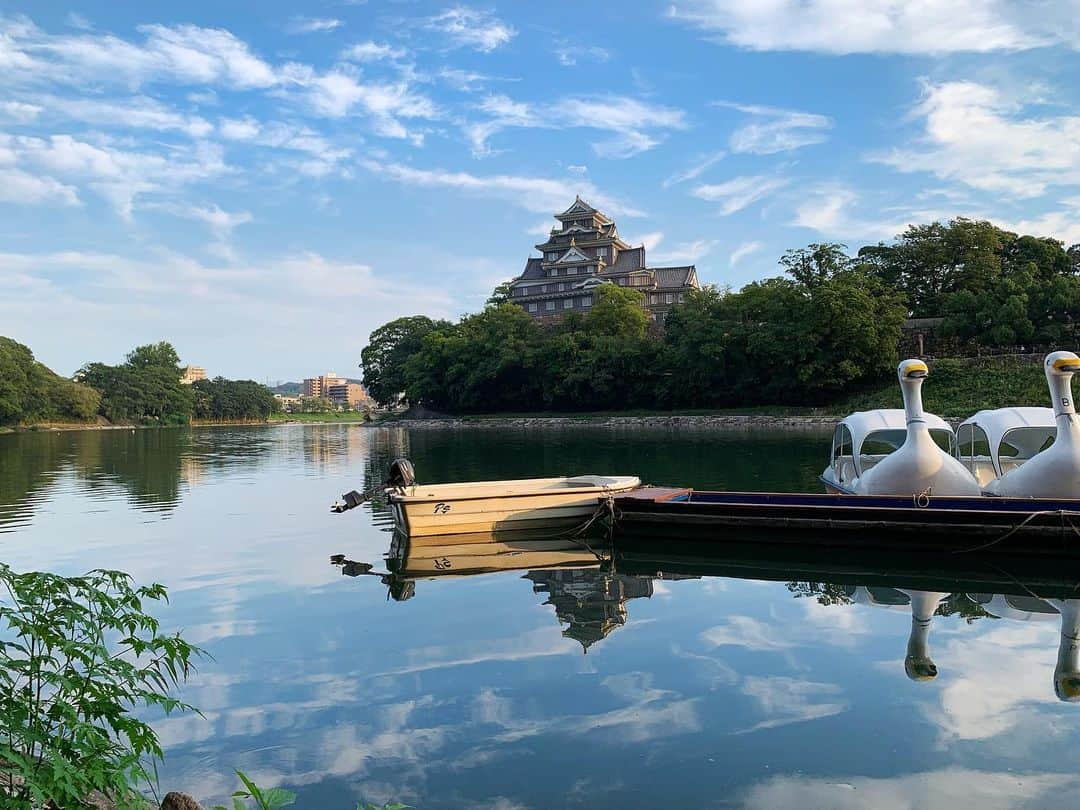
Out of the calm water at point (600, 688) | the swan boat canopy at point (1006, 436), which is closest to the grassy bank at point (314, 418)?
the swan boat canopy at point (1006, 436)

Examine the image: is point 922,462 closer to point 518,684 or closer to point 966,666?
point 966,666

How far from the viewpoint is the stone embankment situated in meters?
48.9

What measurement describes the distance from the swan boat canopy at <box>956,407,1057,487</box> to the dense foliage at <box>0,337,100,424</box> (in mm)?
79691

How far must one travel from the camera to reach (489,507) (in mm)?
13055

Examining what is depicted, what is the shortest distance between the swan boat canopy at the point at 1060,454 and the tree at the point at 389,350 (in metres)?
76.8

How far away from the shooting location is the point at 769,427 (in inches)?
1879

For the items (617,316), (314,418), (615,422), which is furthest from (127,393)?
(615,422)

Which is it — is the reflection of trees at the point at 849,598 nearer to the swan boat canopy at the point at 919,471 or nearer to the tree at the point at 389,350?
the swan boat canopy at the point at 919,471

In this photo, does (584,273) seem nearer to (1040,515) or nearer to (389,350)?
(389,350)

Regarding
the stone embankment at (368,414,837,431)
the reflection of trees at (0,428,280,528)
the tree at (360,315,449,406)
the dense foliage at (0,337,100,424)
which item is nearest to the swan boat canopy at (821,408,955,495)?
the reflection of trees at (0,428,280,528)

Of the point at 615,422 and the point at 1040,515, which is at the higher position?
the point at 615,422

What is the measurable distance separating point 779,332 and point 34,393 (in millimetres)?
69082

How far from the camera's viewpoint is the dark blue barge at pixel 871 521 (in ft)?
34.7

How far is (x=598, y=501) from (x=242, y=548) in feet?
19.6
